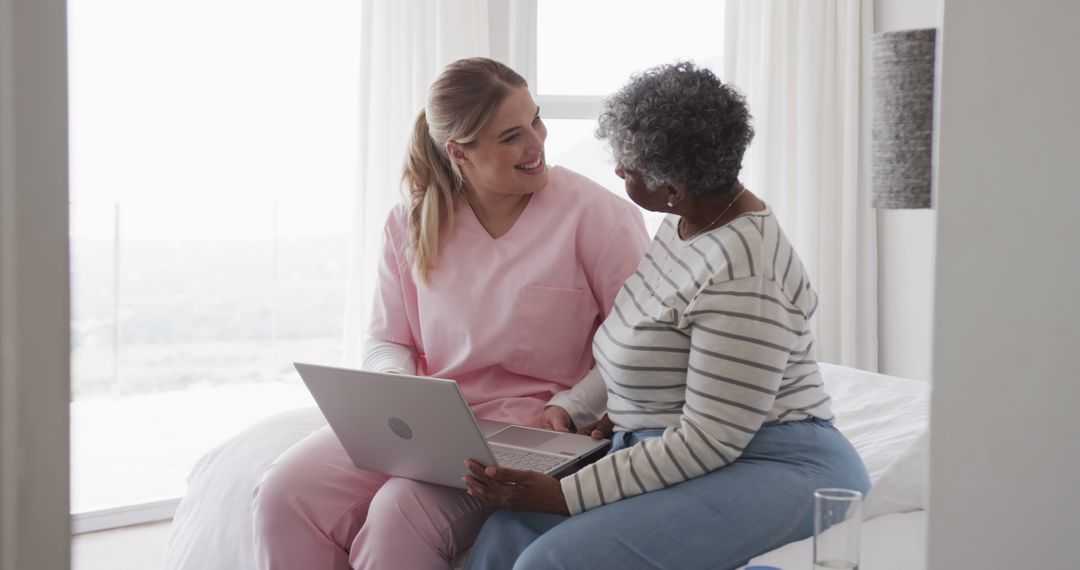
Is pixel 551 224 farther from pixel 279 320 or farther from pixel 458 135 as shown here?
pixel 279 320

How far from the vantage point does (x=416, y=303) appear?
80.0 inches

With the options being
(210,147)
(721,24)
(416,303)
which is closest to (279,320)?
(210,147)

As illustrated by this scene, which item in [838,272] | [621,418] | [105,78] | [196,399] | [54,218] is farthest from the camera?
[196,399]

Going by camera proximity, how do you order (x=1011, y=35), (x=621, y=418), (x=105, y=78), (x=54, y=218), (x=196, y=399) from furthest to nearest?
(x=196, y=399) → (x=105, y=78) → (x=621, y=418) → (x=1011, y=35) → (x=54, y=218)

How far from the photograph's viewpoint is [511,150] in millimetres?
1887

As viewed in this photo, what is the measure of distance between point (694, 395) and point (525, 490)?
10.7 inches

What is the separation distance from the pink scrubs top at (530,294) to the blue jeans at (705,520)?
1.38 feet

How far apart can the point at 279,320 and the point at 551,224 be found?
309 centimetres

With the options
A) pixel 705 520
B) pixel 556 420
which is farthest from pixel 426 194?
pixel 705 520

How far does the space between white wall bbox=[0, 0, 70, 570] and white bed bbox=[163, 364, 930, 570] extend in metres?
0.97

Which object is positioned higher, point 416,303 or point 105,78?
point 105,78

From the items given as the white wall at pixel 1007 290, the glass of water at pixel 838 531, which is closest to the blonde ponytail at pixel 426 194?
the glass of water at pixel 838 531

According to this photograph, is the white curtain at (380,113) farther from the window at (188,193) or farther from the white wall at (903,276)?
the white wall at (903,276)

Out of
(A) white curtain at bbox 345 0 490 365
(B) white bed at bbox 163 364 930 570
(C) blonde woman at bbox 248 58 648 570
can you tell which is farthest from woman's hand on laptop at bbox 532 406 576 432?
(A) white curtain at bbox 345 0 490 365
